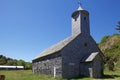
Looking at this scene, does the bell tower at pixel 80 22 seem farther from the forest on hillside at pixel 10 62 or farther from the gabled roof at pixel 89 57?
the forest on hillside at pixel 10 62

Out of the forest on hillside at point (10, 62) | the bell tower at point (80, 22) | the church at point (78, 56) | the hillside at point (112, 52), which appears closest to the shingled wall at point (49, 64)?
the church at point (78, 56)

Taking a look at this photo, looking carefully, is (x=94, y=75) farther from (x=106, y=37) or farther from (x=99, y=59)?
(x=106, y=37)

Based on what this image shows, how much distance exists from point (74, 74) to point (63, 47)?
4.78 meters

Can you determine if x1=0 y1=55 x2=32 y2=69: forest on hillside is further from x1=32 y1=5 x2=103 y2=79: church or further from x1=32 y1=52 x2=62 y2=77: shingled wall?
x1=32 y1=5 x2=103 y2=79: church

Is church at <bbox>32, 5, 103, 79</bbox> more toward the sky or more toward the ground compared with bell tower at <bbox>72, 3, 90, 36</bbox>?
more toward the ground

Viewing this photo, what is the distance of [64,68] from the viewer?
33.6 metres

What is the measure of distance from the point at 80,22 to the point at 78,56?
6064mm

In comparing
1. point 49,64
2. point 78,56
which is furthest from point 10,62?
point 78,56

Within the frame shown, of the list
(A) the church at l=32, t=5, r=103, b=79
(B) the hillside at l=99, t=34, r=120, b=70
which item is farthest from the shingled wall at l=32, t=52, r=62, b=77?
(B) the hillside at l=99, t=34, r=120, b=70

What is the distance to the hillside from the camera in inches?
1737

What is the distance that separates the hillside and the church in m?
8.63

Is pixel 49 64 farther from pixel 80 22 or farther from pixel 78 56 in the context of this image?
pixel 80 22

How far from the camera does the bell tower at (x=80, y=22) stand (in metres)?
36.5

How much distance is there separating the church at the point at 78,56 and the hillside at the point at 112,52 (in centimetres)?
863
